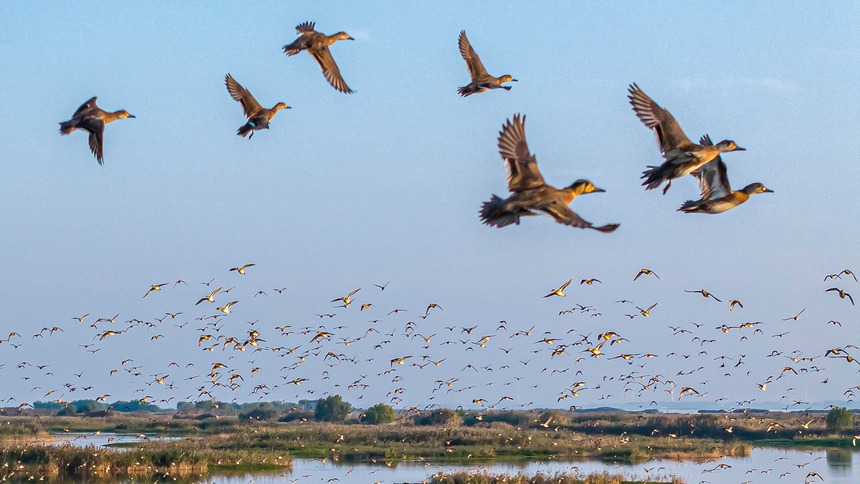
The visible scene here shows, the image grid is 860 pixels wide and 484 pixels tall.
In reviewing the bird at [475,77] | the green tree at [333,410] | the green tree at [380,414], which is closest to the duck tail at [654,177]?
the bird at [475,77]

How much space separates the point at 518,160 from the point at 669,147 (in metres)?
3.71

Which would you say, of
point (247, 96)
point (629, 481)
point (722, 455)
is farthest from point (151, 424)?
point (247, 96)

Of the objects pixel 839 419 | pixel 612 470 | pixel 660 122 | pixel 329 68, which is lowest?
pixel 612 470

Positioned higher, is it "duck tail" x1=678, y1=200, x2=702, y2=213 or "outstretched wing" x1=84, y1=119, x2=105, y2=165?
"outstretched wing" x1=84, y1=119, x2=105, y2=165

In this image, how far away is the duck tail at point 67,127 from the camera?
21.2 m

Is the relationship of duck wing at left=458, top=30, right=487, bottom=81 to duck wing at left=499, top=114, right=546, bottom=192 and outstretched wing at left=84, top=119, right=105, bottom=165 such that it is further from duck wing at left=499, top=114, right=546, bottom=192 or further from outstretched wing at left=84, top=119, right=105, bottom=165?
duck wing at left=499, top=114, right=546, bottom=192

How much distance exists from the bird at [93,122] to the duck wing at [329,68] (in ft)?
12.8

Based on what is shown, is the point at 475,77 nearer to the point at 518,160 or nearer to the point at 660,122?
the point at 660,122

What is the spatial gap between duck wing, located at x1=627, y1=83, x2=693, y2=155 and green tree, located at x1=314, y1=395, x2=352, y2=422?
79309 mm

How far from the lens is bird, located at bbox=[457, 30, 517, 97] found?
23172 millimetres

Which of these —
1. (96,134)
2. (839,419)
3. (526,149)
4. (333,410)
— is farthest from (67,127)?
(333,410)

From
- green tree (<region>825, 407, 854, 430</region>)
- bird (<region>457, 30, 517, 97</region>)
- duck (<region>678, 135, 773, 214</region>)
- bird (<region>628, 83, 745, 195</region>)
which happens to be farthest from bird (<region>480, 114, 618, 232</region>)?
green tree (<region>825, 407, 854, 430</region>)

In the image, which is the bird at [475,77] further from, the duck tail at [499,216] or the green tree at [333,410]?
the green tree at [333,410]

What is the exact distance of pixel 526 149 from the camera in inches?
584
